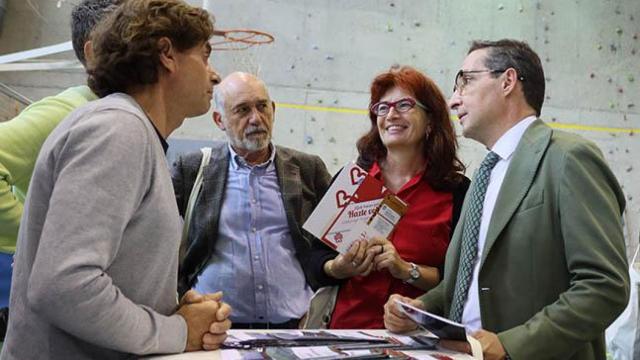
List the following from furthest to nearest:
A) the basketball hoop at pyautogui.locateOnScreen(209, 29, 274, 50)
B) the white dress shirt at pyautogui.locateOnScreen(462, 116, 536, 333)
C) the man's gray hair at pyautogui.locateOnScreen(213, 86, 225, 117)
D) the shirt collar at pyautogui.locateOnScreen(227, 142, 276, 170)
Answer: the basketball hoop at pyautogui.locateOnScreen(209, 29, 274, 50) < the man's gray hair at pyautogui.locateOnScreen(213, 86, 225, 117) < the shirt collar at pyautogui.locateOnScreen(227, 142, 276, 170) < the white dress shirt at pyautogui.locateOnScreen(462, 116, 536, 333)

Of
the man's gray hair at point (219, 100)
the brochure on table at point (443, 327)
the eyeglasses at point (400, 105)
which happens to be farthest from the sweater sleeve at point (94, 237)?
the man's gray hair at point (219, 100)

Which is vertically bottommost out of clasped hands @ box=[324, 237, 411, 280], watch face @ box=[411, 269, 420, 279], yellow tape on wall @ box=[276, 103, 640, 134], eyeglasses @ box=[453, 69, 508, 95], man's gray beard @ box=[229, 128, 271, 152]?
yellow tape on wall @ box=[276, 103, 640, 134]

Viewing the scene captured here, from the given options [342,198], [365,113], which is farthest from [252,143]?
[365,113]

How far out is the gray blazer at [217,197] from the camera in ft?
7.06

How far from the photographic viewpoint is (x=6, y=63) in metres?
4.59

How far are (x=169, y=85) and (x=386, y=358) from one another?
736mm

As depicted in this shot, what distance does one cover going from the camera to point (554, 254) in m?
1.38

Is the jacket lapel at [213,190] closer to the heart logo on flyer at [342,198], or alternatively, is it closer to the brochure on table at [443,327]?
the heart logo on flyer at [342,198]

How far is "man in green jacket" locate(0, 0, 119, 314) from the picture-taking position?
1573mm

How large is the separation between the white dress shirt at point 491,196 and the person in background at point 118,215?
761 mm

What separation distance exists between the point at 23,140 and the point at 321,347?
44.2 inches

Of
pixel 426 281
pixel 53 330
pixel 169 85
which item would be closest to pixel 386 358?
pixel 53 330

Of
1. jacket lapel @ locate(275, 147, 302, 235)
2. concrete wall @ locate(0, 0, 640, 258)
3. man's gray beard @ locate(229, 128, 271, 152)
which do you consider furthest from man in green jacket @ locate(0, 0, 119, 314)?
concrete wall @ locate(0, 0, 640, 258)

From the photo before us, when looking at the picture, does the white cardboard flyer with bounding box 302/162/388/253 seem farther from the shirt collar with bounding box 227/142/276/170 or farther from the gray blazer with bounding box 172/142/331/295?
the shirt collar with bounding box 227/142/276/170
